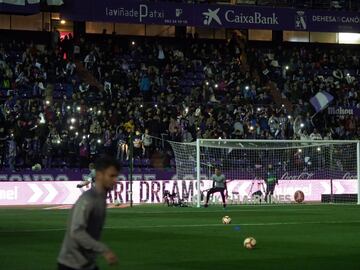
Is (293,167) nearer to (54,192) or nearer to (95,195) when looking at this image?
(54,192)

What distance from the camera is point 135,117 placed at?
134 ft

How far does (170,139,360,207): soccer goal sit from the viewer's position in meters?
39.1

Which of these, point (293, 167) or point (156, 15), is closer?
point (293, 167)

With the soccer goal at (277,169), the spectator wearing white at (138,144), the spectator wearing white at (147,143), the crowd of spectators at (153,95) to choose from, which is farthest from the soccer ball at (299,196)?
the spectator wearing white at (138,144)

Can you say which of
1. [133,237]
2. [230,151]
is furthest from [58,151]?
[133,237]

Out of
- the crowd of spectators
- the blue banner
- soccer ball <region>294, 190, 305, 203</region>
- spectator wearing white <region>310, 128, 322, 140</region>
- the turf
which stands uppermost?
the blue banner

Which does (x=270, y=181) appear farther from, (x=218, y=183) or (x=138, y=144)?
(x=138, y=144)

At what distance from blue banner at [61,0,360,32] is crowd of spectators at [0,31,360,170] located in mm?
1603

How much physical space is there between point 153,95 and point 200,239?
25.5 metres

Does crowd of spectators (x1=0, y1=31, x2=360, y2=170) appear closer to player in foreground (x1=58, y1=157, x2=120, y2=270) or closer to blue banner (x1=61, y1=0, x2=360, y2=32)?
blue banner (x1=61, y1=0, x2=360, y2=32)

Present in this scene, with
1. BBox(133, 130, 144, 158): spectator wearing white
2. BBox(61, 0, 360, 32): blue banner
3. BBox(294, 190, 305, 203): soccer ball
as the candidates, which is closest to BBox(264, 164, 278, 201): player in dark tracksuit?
BBox(294, 190, 305, 203): soccer ball

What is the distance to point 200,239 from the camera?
Answer: 63.4ft

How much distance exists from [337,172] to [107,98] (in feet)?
38.7

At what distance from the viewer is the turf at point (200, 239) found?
14.7m
